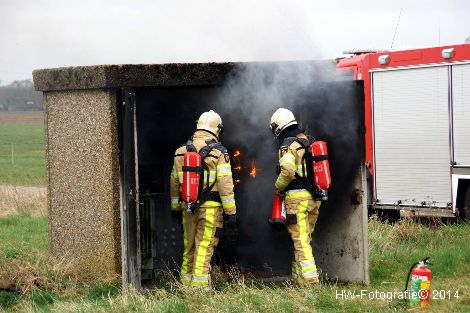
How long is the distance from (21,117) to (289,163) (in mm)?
49440

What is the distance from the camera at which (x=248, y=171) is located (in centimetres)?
964

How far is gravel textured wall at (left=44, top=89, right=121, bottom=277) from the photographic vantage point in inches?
321

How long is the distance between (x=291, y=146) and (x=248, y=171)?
143 cm

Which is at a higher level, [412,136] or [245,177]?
[412,136]

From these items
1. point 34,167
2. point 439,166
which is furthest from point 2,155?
point 439,166

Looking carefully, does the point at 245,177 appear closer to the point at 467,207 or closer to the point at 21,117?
the point at 467,207

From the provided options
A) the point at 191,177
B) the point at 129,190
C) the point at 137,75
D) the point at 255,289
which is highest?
the point at 137,75

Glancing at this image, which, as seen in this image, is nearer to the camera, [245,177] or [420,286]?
[420,286]

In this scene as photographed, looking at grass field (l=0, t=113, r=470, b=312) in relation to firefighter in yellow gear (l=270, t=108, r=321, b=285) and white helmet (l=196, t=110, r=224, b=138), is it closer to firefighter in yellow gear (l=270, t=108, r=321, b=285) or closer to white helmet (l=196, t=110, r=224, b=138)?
firefighter in yellow gear (l=270, t=108, r=321, b=285)

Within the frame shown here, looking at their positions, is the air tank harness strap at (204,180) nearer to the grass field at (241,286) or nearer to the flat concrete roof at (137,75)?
the flat concrete roof at (137,75)

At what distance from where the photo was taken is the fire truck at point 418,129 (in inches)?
489

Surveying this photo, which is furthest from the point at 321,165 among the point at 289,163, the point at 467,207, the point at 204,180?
the point at 467,207

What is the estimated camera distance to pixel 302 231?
27.5 ft

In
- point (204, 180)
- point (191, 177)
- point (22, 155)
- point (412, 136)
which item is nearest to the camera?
point (191, 177)
